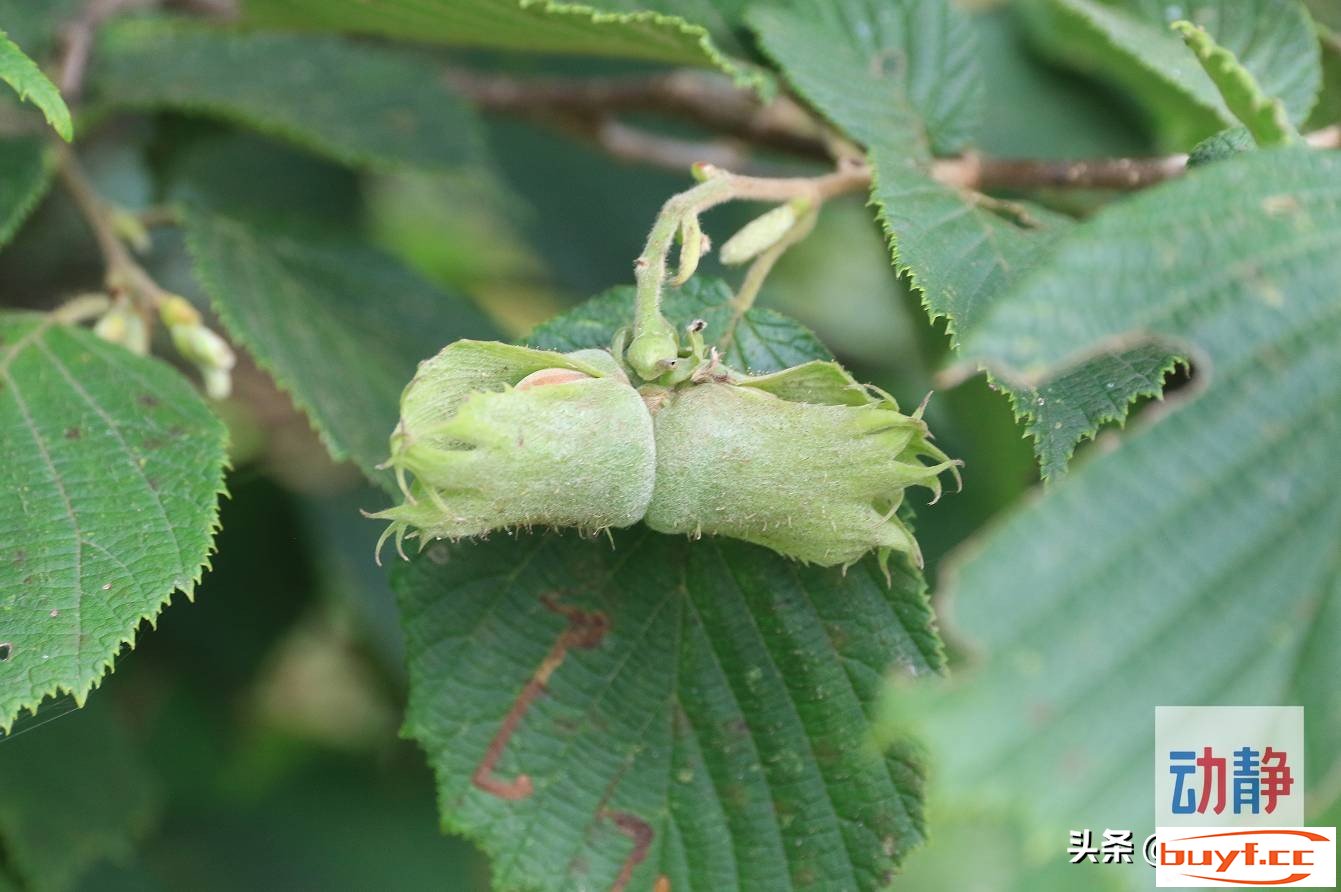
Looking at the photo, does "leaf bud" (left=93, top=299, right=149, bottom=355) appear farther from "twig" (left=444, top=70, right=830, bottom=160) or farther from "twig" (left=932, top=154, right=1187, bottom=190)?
"twig" (left=932, top=154, right=1187, bottom=190)

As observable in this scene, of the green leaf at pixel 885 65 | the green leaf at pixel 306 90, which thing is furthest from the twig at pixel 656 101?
the green leaf at pixel 885 65

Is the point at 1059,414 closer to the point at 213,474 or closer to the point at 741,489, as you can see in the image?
the point at 741,489

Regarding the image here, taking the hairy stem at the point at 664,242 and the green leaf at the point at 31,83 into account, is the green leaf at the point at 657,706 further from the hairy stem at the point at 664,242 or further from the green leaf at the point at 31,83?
the green leaf at the point at 31,83

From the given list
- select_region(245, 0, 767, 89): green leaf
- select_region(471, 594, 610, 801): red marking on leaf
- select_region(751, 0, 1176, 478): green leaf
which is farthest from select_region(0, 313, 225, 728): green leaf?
select_region(751, 0, 1176, 478): green leaf

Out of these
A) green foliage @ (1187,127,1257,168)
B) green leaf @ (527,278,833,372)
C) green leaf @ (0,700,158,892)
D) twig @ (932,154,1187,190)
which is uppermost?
green foliage @ (1187,127,1257,168)

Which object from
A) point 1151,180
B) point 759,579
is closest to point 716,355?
point 759,579

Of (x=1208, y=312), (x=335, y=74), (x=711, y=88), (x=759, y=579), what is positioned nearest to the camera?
(x=1208, y=312)
